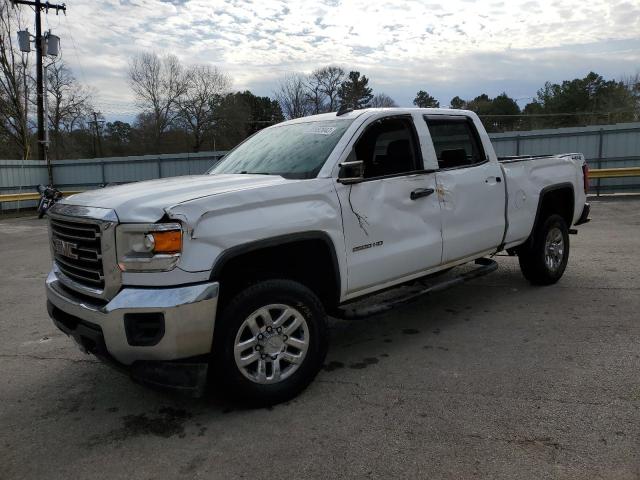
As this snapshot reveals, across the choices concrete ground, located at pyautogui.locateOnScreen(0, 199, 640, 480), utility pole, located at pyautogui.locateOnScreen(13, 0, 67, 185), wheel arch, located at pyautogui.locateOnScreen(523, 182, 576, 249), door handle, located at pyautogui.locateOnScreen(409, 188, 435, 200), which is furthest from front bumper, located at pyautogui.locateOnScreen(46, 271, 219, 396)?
utility pole, located at pyautogui.locateOnScreen(13, 0, 67, 185)

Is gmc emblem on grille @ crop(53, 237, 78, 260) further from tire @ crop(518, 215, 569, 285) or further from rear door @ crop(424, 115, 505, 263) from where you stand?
tire @ crop(518, 215, 569, 285)

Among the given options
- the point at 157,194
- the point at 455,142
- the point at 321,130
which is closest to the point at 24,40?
the point at 321,130

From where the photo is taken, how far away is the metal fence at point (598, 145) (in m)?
18.0

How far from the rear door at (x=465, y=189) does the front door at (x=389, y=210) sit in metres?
0.18

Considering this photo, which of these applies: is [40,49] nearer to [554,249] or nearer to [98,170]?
[98,170]

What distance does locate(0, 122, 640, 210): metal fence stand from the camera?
1816 centimetres

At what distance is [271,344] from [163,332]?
0.73m

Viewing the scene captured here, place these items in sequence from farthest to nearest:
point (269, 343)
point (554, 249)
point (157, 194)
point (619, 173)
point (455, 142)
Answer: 1. point (619, 173)
2. point (554, 249)
3. point (455, 142)
4. point (269, 343)
5. point (157, 194)

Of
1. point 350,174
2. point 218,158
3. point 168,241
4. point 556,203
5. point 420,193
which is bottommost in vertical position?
point 556,203

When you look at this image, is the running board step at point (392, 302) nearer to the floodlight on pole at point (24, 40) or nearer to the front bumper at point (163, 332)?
the front bumper at point (163, 332)

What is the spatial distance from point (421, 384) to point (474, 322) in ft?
5.19

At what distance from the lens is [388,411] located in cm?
328

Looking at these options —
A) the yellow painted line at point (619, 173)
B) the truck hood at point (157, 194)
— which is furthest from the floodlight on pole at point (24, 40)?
the truck hood at point (157, 194)

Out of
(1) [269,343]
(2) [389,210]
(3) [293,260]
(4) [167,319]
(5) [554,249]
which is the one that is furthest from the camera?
(5) [554,249]
